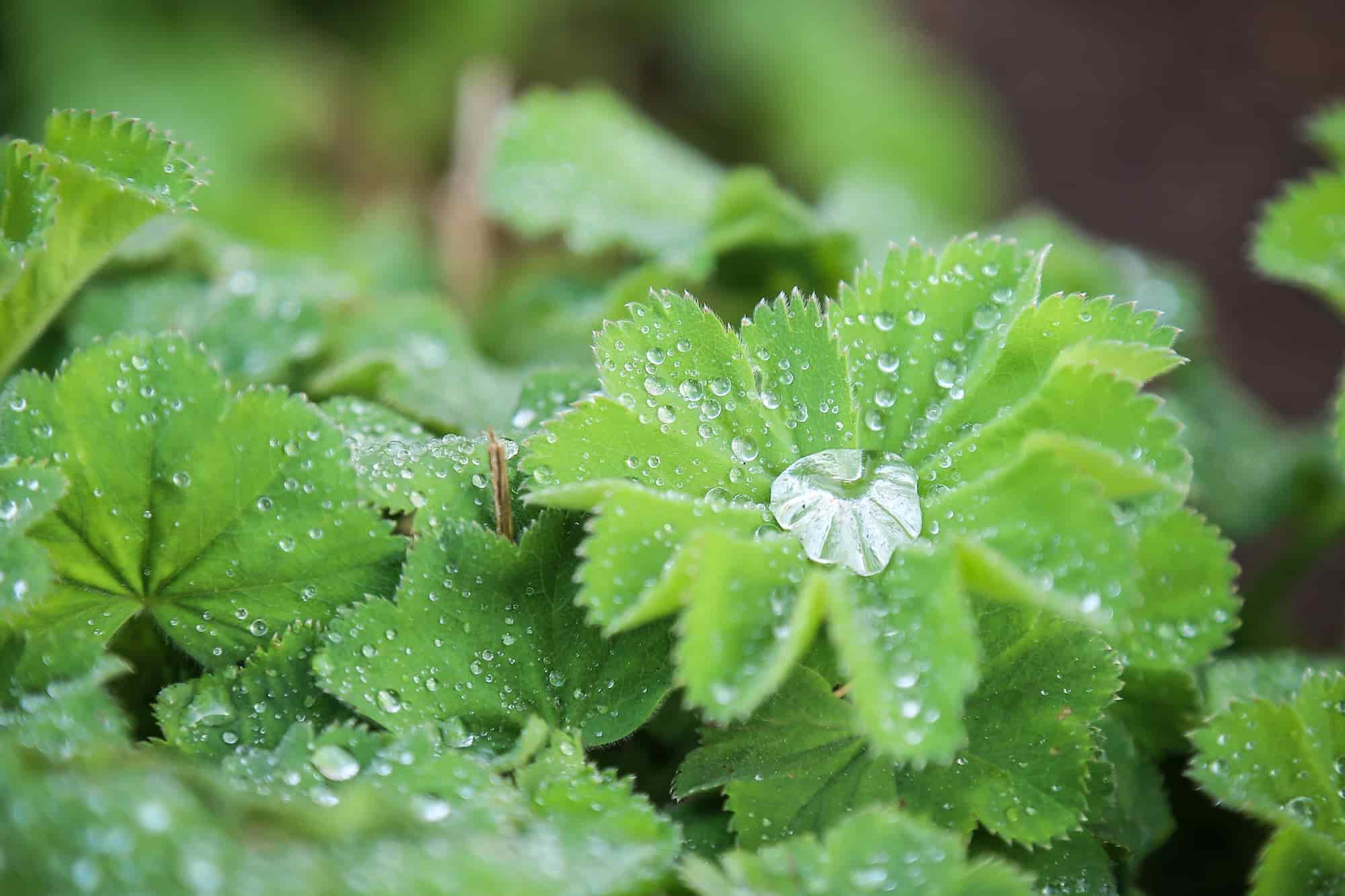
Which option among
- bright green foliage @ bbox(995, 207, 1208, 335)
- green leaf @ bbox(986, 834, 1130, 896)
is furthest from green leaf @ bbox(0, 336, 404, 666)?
bright green foliage @ bbox(995, 207, 1208, 335)

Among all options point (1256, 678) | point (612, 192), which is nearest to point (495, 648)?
point (1256, 678)

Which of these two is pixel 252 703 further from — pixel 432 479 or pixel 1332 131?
pixel 1332 131

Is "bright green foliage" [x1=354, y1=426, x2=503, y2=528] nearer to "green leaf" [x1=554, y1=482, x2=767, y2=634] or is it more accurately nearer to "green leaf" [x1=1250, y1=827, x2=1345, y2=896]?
"green leaf" [x1=554, y1=482, x2=767, y2=634]

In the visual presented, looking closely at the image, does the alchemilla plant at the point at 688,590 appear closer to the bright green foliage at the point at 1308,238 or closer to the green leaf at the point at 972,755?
the green leaf at the point at 972,755

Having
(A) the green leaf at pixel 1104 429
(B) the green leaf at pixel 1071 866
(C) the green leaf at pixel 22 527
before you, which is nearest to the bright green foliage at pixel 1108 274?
(A) the green leaf at pixel 1104 429

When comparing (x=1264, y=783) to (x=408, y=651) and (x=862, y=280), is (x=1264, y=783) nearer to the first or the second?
(x=862, y=280)

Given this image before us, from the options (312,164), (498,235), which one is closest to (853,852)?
(498,235)

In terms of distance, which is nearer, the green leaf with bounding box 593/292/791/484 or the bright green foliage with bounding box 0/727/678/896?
the bright green foliage with bounding box 0/727/678/896
